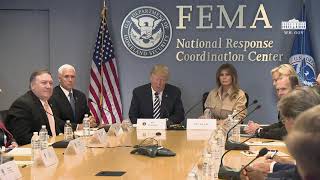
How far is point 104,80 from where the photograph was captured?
6.63 m

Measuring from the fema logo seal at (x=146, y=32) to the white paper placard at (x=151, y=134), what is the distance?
6.68 ft

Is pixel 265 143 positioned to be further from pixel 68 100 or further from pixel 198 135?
pixel 68 100

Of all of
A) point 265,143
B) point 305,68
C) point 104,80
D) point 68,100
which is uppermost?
point 305,68

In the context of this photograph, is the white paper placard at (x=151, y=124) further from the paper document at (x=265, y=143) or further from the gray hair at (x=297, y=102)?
the gray hair at (x=297, y=102)

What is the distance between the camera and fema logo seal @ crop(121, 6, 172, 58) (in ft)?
21.7

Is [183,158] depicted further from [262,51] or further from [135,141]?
[262,51]

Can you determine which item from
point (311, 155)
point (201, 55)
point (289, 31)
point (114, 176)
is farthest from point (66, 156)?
point (289, 31)

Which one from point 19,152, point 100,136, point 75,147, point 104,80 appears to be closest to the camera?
point 75,147

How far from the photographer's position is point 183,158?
3281mm

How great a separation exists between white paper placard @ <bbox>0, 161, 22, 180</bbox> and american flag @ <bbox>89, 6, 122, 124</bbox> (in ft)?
13.1

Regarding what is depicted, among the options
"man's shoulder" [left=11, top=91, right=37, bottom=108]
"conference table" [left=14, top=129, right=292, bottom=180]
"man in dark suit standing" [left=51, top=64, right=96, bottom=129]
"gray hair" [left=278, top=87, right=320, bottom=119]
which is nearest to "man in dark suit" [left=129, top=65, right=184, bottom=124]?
"man in dark suit standing" [left=51, top=64, right=96, bottom=129]

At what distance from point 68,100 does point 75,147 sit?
7.36 feet

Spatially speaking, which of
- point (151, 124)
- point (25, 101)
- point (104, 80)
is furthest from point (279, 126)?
point (104, 80)

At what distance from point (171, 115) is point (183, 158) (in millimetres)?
2630
